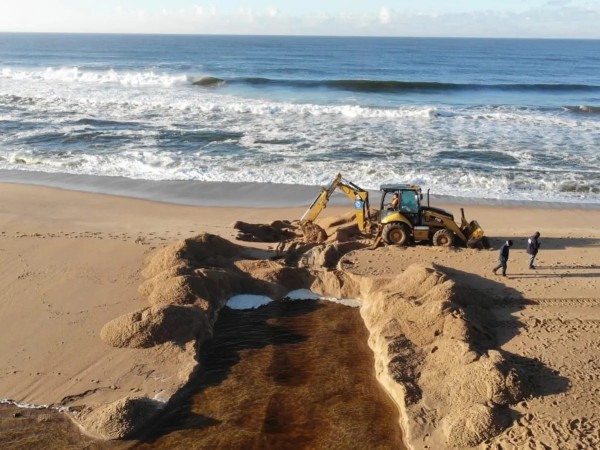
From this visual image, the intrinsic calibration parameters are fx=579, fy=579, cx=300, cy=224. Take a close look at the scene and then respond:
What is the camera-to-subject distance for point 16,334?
398 inches

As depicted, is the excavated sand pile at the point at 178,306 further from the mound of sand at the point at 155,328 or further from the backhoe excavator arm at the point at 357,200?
the backhoe excavator arm at the point at 357,200

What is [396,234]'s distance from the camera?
13312 mm

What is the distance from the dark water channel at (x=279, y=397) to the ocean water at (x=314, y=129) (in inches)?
403

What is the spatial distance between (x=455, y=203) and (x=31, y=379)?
43.8 feet

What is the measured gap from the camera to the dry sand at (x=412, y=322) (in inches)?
314

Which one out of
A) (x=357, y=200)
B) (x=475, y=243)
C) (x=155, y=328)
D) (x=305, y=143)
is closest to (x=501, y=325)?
(x=475, y=243)

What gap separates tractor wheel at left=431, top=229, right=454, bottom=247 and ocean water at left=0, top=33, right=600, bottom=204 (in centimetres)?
632

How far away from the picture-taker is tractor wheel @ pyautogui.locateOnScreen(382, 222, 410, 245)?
43.4 feet

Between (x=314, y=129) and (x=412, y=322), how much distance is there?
780 inches

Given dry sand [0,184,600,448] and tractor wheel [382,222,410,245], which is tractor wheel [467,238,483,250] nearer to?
dry sand [0,184,600,448]

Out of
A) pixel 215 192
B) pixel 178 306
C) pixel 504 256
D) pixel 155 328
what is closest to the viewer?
pixel 155 328

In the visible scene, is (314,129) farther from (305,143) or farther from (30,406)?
(30,406)

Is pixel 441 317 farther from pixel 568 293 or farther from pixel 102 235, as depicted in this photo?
pixel 102 235

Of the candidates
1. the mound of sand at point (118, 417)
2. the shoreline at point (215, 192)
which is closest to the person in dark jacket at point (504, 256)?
the shoreline at point (215, 192)
